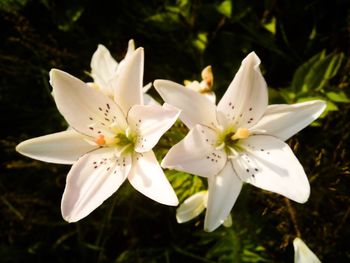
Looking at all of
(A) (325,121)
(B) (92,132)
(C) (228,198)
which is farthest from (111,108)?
(A) (325,121)

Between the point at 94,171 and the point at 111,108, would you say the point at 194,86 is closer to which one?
the point at 111,108

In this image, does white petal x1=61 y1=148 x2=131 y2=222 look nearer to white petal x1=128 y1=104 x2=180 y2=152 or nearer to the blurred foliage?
white petal x1=128 y1=104 x2=180 y2=152

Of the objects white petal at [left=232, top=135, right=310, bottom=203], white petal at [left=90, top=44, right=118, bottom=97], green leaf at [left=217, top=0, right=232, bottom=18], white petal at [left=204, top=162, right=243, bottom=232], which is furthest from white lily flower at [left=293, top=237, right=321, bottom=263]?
green leaf at [left=217, top=0, right=232, bottom=18]

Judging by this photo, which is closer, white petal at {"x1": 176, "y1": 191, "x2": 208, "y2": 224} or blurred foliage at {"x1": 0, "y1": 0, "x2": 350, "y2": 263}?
white petal at {"x1": 176, "y1": 191, "x2": 208, "y2": 224}

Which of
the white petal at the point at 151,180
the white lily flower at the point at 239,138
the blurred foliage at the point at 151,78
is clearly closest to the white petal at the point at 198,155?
the white lily flower at the point at 239,138

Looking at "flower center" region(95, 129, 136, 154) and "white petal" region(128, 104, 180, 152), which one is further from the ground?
"white petal" region(128, 104, 180, 152)

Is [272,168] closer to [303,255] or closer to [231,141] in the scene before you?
[231,141]

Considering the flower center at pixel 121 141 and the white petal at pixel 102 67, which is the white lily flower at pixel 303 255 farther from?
the white petal at pixel 102 67

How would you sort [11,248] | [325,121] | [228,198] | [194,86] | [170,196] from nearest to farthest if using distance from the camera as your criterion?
[170,196] < [228,198] < [194,86] < [325,121] < [11,248]
